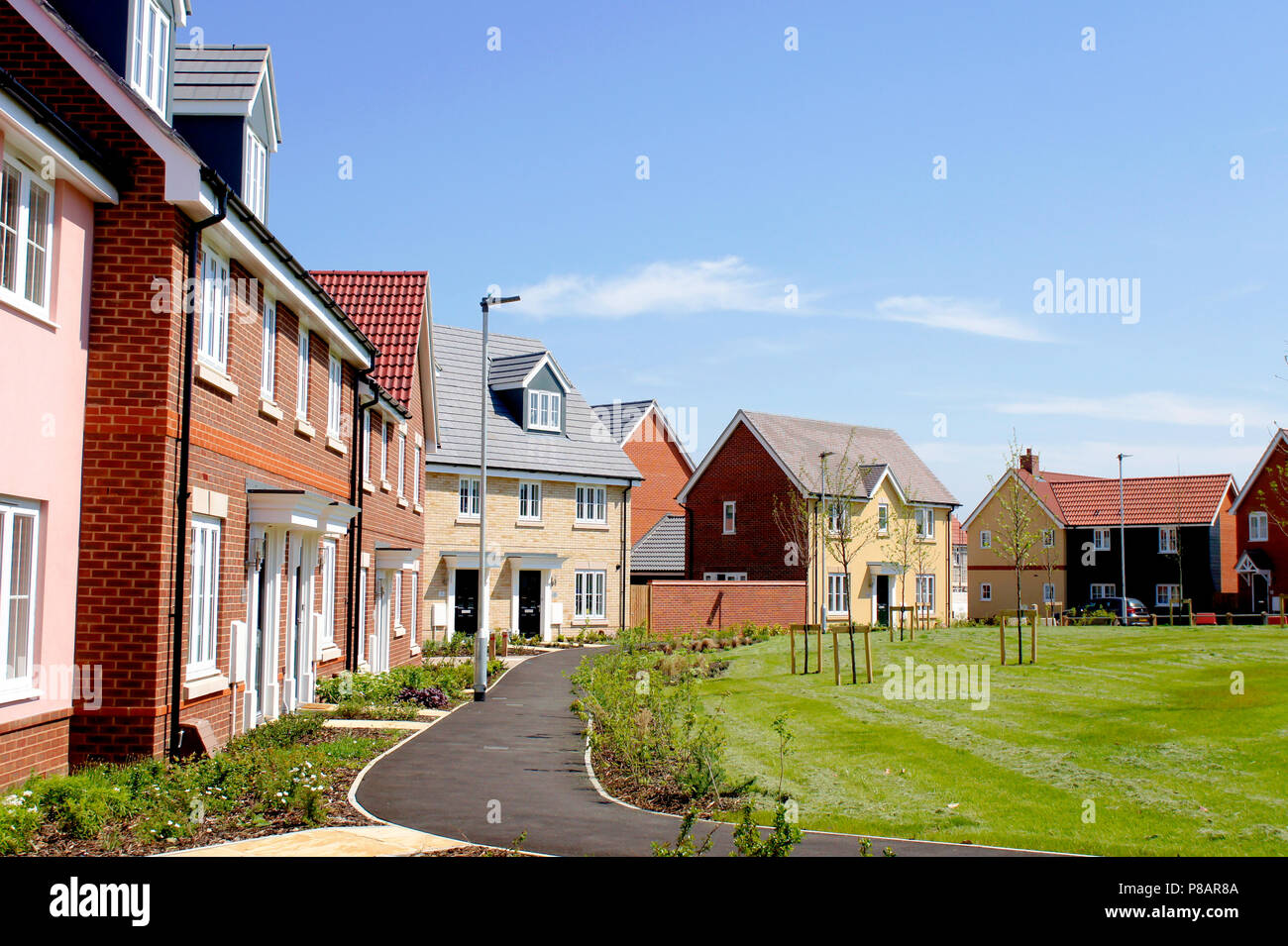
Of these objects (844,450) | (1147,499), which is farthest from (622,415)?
(1147,499)

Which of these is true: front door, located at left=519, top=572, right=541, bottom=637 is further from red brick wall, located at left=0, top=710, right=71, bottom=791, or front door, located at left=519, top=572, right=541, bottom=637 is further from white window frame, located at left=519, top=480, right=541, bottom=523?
red brick wall, located at left=0, top=710, right=71, bottom=791

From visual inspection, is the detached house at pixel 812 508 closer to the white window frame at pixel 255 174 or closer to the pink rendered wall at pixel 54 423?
the white window frame at pixel 255 174

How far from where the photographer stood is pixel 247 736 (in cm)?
1388

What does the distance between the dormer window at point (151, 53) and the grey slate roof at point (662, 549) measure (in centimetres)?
4151

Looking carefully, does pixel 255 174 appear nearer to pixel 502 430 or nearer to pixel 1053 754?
pixel 1053 754

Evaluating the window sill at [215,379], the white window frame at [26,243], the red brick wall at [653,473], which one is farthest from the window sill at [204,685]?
the red brick wall at [653,473]

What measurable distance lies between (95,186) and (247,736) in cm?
662

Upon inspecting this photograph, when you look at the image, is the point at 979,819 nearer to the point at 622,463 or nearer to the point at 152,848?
the point at 152,848

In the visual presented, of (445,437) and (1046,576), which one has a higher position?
(445,437)

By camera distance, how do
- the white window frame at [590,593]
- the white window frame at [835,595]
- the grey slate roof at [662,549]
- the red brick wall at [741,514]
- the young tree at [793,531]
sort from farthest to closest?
the grey slate roof at [662,549] → the red brick wall at [741,514] → the white window frame at [835,595] → the young tree at [793,531] → the white window frame at [590,593]

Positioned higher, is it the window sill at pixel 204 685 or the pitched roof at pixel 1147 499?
the pitched roof at pixel 1147 499

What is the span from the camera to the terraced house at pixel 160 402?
11.5 m

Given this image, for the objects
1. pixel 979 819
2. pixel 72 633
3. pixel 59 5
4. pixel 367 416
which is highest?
pixel 59 5

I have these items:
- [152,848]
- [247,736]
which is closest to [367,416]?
[247,736]
